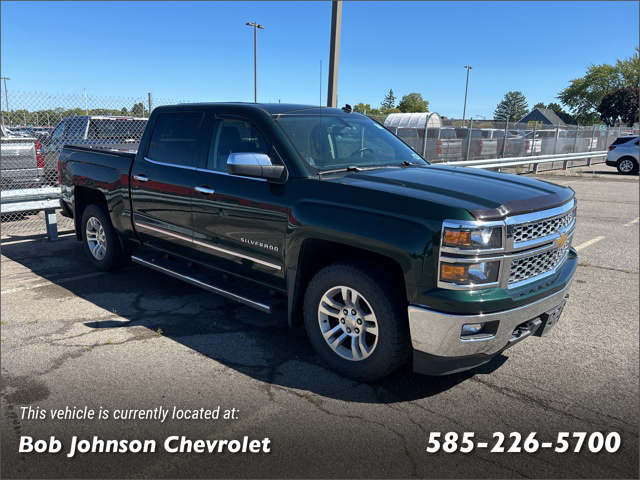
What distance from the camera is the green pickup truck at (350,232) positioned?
3.27m

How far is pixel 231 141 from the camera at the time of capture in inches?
184

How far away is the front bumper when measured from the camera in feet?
10.6

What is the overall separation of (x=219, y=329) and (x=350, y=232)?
1784mm

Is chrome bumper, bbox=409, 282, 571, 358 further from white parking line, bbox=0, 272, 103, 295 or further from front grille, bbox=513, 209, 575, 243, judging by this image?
white parking line, bbox=0, 272, 103, 295

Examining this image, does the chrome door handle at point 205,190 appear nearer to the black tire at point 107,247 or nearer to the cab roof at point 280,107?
the cab roof at point 280,107

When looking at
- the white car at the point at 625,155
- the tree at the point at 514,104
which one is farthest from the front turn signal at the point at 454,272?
the tree at the point at 514,104

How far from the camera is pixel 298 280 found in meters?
4.04

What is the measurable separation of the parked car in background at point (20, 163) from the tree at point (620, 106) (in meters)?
74.8

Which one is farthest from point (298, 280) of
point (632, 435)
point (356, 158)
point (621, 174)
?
point (621, 174)

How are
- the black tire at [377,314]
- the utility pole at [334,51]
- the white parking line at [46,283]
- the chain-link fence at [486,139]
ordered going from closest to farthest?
the black tire at [377,314]
the white parking line at [46,283]
the utility pole at [334,51]
the chain-link fence at [486,139]

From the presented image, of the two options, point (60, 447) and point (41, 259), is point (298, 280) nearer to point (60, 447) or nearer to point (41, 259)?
point (60, 447)

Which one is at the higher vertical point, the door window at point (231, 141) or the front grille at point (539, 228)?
the door window at point (231, 141)

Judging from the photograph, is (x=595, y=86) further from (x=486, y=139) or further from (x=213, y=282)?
(x=213, y=282)

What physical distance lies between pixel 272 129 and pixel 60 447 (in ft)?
8.67
